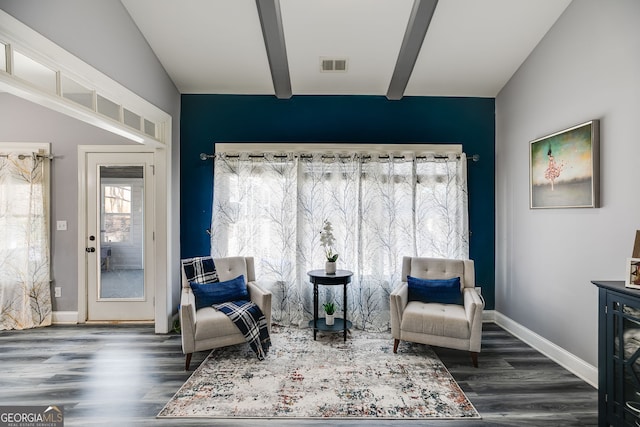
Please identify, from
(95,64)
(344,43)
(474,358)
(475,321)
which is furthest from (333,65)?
(474,358)

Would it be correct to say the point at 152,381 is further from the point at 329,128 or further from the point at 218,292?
the point at 329,128

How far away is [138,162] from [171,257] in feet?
3.97

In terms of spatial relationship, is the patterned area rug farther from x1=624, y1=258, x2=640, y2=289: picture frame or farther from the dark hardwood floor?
x1=624, y1=258, x2=640, y2=289: picture frame

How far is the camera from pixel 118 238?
3869 mm

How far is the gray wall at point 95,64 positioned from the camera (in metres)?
2.09

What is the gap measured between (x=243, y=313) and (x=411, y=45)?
2928mm

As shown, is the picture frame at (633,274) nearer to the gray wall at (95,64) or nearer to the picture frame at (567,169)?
the picture frame at (567,169)

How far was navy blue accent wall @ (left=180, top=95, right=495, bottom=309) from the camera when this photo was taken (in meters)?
3.95

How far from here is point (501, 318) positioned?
382 cm

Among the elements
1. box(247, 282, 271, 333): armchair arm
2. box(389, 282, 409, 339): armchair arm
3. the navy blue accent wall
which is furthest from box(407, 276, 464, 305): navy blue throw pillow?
box(247, 282, 271, 333): armchair arm

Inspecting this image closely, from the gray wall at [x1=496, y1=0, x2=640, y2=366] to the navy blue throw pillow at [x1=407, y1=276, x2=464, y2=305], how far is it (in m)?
0.81

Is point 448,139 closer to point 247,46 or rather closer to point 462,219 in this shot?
point 462,219

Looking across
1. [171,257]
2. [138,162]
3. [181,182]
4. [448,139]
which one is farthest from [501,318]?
[138,162]

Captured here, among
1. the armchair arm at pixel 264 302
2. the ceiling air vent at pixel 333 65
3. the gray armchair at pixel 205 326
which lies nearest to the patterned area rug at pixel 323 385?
the gray armchair at pixel 205 326
